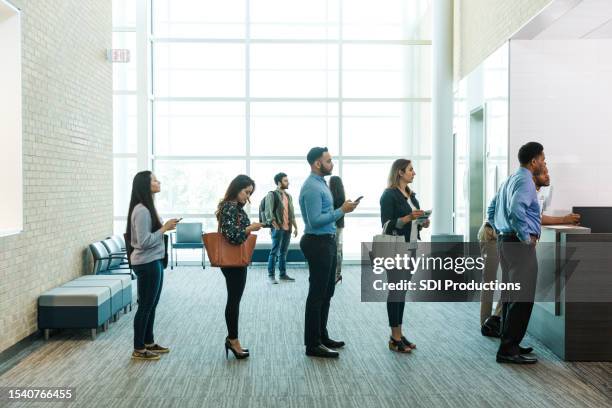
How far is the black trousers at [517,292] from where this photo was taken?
568 cm

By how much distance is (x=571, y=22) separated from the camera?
739 centimetres

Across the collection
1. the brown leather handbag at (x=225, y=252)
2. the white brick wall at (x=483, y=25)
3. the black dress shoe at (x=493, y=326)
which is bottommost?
the black dress shoe at (x=493, y=326)

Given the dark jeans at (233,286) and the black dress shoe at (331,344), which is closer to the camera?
the dark jeans at (233,286)

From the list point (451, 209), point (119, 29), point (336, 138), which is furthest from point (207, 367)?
point (119, 29)

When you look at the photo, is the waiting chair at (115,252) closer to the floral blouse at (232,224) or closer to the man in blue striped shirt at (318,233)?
the floral blouse at (232,224)

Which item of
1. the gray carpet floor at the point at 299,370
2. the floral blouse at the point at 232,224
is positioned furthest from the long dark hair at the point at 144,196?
the gray carpet floor at the point at 299,370

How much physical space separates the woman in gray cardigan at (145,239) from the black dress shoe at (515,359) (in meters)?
2.86

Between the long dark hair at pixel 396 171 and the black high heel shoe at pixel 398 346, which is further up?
the long dark hair at pixel 396 171

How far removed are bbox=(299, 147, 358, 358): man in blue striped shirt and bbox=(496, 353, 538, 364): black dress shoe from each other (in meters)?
1.35

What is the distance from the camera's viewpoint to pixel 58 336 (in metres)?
6.88

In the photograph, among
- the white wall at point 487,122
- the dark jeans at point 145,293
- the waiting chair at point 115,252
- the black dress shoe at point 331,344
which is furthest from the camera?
the waiting chair at point 115,252

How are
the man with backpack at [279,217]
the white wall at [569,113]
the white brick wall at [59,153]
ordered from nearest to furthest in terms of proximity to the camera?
the white brick wall at [59,153]
the white wall at [569,113]
the man with backpack at [279,217]

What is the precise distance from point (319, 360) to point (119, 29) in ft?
29.8

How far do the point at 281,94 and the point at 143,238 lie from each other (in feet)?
25.8
